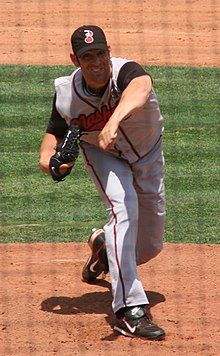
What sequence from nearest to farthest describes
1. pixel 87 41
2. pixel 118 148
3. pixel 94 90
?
pixel 87 41, pixel 94 90, pixel 118 148

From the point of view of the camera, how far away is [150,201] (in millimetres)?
6660

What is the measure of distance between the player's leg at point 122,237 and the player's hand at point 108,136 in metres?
0.51

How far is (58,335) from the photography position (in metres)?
6.19

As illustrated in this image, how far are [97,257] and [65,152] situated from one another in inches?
43.8

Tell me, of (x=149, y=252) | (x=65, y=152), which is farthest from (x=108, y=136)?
(x=149, y=252)

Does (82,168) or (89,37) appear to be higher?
(89,37)

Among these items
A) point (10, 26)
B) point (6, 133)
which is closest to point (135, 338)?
point (6, 133)

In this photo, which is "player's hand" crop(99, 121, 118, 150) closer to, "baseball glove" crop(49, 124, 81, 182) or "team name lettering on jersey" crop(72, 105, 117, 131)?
"baseball glove" crop(49, 124, 81, 182)

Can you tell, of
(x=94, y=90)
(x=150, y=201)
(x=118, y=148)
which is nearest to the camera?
(x=94, y=90)

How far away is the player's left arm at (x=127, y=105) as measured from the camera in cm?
579

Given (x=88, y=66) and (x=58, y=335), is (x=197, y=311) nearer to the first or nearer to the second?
(x=58, y=335)

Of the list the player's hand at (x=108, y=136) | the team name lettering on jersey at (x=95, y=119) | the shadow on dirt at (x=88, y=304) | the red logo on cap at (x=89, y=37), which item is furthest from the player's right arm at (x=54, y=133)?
the shadow on dirt at (x=88, y=304)

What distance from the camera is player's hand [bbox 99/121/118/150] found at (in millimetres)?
5770

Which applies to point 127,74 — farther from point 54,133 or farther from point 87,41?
point 54,133
